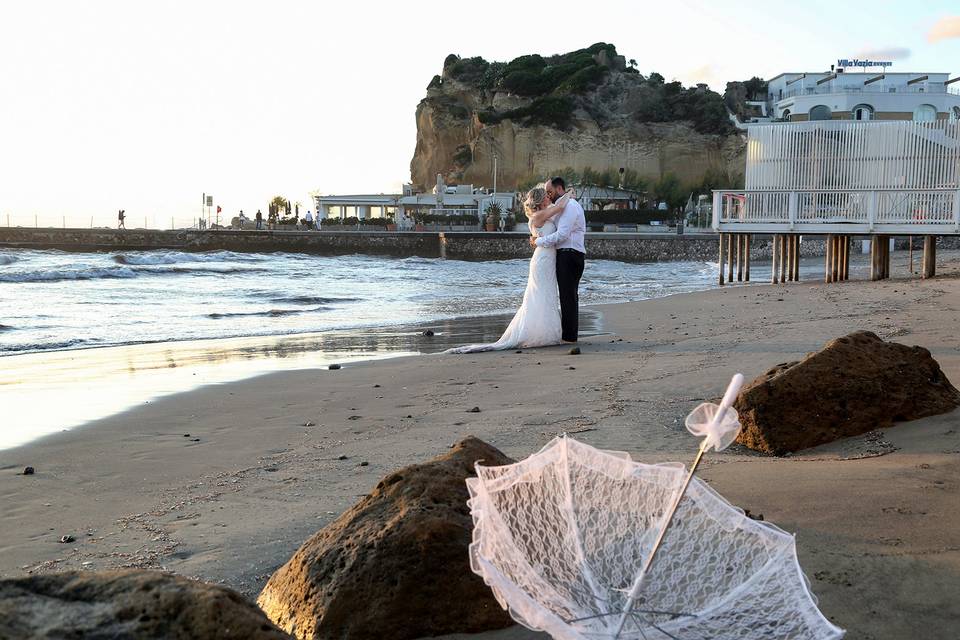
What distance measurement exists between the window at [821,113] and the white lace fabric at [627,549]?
184 ft

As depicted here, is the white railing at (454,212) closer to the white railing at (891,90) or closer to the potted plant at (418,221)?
the potted plant at (418,221)

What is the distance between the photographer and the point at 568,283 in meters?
11.3

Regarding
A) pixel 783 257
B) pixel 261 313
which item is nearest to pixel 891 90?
pixel 783 257

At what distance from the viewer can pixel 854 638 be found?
285 centimetres

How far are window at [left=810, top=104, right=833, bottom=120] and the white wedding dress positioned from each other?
48.0m

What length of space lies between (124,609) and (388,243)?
57.6m

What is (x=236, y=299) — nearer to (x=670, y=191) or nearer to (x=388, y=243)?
(x=388, y=243)

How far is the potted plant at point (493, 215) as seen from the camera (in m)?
65.0

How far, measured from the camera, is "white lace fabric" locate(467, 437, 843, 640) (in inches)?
97.3

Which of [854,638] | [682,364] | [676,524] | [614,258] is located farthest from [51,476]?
[614,258]

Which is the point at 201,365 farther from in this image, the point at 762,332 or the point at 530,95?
the point at 530,95

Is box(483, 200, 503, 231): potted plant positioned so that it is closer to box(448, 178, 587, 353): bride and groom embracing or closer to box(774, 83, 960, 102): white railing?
box(774, 83, 960, 102): white railing

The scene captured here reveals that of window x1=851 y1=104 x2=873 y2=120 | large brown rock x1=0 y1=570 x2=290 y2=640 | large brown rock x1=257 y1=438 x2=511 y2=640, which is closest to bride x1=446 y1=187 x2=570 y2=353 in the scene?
large brown rock x1=257 y1=438 x2=511 y2=640

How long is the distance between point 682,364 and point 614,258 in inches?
1902
